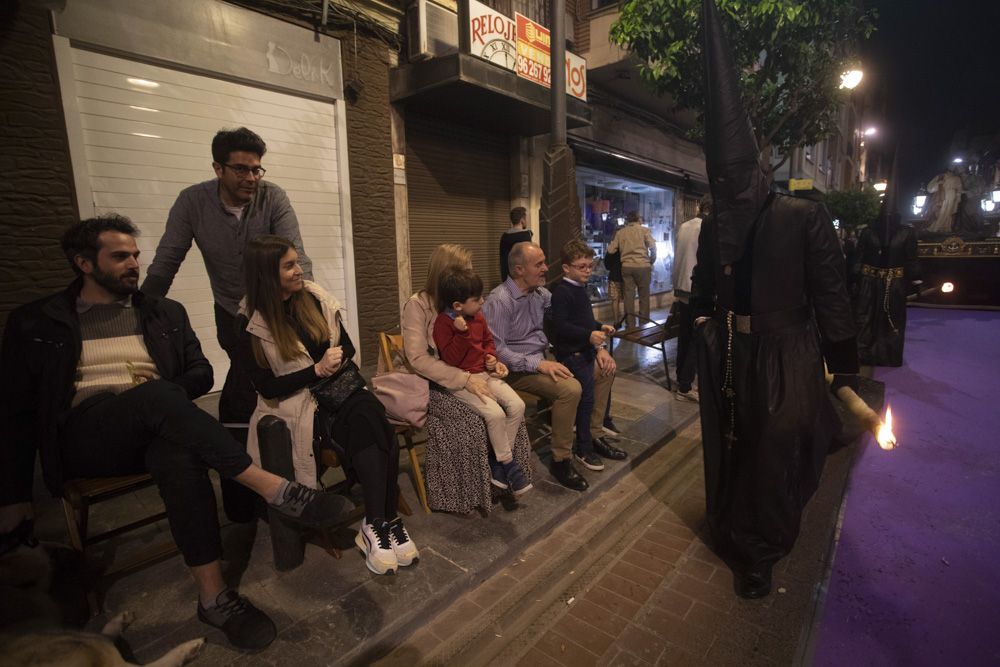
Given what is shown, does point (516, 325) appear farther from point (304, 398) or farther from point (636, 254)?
point (636, 254)

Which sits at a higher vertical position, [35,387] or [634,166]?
[634,166]

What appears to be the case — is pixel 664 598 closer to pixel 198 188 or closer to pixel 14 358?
pixel 14 358

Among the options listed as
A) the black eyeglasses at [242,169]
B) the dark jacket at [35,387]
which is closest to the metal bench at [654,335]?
the black eyeglasses at [242,169]

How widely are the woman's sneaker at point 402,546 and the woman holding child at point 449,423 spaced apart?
48 cm

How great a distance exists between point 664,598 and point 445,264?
2.17m

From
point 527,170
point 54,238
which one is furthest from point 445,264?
point 527,170

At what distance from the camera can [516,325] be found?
351cm

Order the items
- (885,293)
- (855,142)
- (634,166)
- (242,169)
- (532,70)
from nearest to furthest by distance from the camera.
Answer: (242,169)
(885,293)
(532,70)
(634,166)
(855,142)

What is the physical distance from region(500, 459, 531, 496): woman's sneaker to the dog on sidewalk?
5.56 feet

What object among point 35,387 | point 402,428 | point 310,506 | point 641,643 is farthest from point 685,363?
point 35,387

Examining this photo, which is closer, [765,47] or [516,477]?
[516,477]

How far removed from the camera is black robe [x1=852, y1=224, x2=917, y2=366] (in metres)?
6.52

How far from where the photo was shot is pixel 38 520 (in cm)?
295

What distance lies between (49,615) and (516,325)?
2735 millimetres
